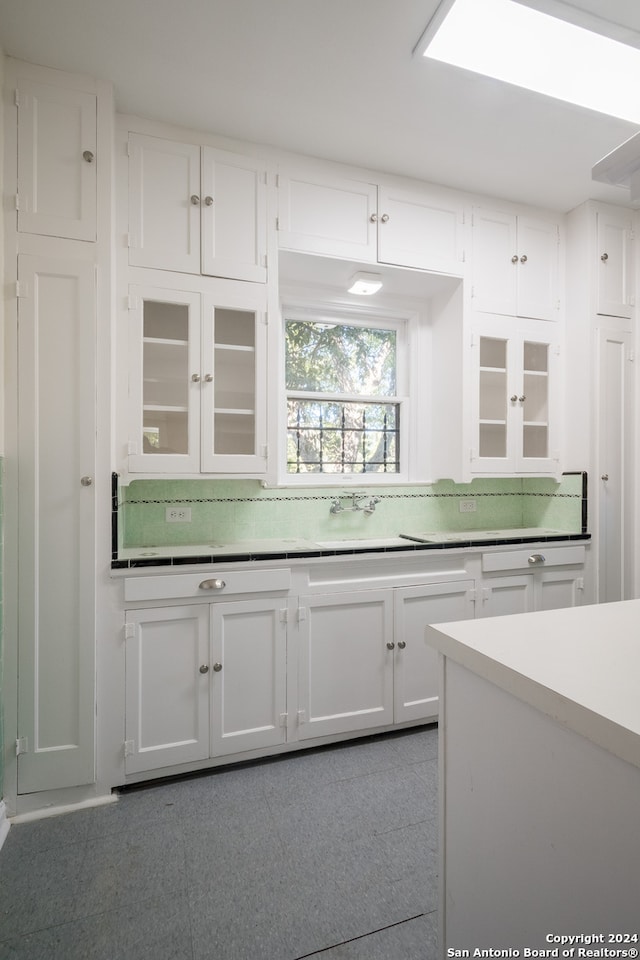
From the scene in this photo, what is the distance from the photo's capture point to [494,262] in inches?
108

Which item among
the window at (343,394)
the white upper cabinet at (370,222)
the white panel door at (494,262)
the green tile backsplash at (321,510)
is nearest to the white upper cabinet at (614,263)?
the white panel door at (494,262)

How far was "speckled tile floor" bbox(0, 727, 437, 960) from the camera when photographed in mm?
1334

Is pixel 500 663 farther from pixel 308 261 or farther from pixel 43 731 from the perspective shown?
pixel 308 261

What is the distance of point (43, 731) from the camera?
6.07 ft

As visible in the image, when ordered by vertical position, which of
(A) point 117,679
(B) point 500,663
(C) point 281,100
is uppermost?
(C) point 281,100

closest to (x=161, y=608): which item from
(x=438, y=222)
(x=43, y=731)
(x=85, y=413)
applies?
(x=43, y=731)

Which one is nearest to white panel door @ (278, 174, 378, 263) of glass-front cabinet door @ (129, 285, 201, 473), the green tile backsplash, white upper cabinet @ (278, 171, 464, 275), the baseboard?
white upper cabinet @ (278, 171, 464, 275)

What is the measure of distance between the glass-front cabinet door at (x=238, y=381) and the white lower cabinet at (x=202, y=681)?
664 mm

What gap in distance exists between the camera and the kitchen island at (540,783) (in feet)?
2.03

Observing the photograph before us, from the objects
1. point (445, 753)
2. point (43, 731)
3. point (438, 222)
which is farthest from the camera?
A: point (438, 222)

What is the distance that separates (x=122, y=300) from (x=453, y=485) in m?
Answer: 2.13

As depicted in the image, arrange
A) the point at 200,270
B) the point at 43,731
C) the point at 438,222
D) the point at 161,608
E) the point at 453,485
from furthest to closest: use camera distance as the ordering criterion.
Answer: the point at 453,485
the point at 438,222
the point at 200,270
the point at 161,608
the point at 43,731

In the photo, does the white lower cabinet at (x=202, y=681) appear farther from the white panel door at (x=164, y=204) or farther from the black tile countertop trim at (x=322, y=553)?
the white panel door at (x=164, y=204)

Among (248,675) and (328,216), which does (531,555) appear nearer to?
(248,675)
